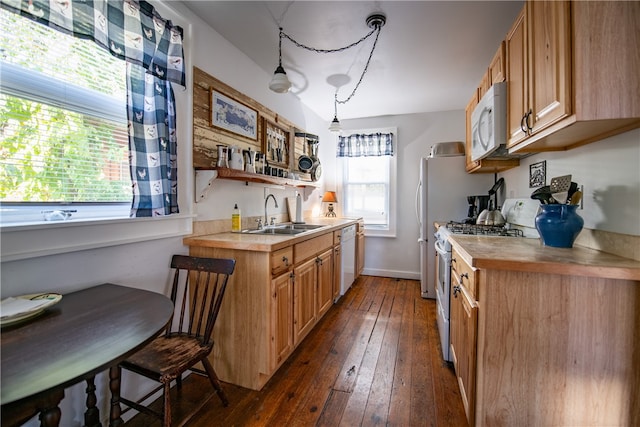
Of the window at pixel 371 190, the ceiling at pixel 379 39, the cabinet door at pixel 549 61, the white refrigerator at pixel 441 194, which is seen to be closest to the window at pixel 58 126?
the ceiling at pixel 379 39

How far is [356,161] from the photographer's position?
4465mm

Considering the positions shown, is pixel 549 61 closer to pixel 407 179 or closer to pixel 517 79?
pixel 517 79

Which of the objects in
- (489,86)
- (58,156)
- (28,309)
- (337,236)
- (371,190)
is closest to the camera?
(28,309)

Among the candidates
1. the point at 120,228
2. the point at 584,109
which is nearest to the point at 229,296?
the point at 120,228

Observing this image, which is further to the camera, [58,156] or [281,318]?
[281,318]

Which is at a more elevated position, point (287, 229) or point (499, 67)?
point (499, 67)

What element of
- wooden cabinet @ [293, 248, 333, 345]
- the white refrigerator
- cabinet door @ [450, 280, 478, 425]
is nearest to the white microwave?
cabinet door @ [450, 280, 478, 425]

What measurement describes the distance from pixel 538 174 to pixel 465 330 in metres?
1.40

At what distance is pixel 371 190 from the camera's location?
14.5ft

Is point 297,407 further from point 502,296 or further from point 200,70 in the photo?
point 200,70

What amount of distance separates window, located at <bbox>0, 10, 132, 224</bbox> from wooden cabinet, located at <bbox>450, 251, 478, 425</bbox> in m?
1.93

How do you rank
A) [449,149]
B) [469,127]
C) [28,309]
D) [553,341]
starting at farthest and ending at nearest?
1. [449,149]
2. [469,127]
3. [553,341]
4. [28,309]

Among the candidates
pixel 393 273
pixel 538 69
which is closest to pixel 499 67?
pixel 538 69

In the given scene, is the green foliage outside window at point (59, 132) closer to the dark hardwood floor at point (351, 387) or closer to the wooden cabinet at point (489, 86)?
the dark hardwood floor at point (351, 387)
